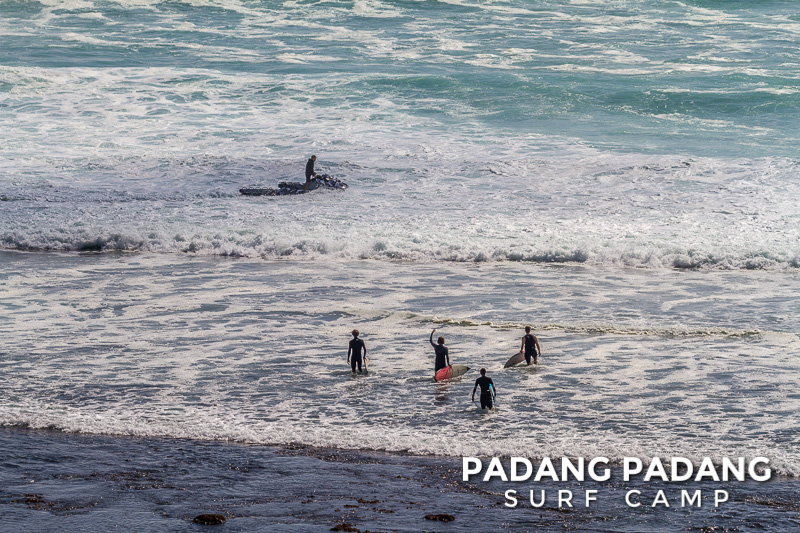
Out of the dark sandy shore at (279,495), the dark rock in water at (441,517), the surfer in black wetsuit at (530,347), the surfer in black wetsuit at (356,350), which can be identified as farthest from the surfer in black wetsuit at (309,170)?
the dark rock in water at (441,517)

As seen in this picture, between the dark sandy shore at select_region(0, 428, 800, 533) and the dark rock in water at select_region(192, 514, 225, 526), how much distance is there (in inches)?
3.5

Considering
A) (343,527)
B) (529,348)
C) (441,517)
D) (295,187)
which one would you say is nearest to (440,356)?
(529,348)

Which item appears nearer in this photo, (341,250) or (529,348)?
(529,348)

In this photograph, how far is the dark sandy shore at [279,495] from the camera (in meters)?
10.7

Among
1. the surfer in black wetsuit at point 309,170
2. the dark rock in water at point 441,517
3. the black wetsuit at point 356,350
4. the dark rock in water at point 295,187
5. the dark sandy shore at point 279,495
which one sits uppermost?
the surfer in black wetsuit at point 309,170

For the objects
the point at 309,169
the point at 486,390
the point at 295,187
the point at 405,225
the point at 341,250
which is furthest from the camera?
the point at 295,187

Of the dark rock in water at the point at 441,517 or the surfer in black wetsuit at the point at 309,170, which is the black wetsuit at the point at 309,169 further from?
the dark rock in water at the point at 441,517

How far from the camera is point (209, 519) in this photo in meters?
10.8

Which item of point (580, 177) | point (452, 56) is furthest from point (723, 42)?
point (580, 177)

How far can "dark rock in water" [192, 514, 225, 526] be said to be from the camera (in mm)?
10719

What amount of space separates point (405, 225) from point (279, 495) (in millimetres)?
16642

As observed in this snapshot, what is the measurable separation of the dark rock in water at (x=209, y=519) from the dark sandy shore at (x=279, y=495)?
3.5 inches

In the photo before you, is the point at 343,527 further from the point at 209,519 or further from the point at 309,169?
the point at 309,169

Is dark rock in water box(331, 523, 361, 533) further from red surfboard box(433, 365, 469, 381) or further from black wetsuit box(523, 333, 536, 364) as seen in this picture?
black wetsuit box(523, 333, 536, 364)
